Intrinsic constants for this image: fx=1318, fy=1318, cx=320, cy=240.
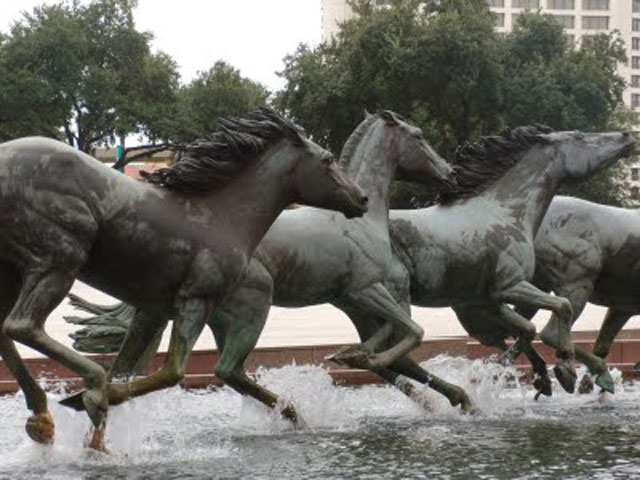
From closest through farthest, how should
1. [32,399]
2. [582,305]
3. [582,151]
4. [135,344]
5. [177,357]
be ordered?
[177,357], [32,399], [135,344], [582,151], [582,305]

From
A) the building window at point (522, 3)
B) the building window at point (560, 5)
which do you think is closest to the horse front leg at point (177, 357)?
the building window at point (522, 3)

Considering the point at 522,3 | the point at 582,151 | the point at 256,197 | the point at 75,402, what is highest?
the point at 522,3

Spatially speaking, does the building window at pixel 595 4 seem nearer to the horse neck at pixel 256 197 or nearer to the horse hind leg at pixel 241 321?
the horse hind leg at pixel 241 321

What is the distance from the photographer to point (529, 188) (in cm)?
1141

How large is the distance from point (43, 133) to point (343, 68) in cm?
1283

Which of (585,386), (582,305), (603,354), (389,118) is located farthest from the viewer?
(603,354)

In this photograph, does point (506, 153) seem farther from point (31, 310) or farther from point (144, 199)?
point (31, 310)

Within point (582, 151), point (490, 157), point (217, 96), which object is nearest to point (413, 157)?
point (490, 157)

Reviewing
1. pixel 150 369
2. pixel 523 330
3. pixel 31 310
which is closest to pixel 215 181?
pixel 31 310

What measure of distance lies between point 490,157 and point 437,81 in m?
34.4

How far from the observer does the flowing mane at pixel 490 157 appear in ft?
37.6

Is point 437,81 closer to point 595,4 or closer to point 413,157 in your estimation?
point 413,157

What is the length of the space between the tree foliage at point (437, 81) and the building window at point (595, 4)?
73353 millimetres

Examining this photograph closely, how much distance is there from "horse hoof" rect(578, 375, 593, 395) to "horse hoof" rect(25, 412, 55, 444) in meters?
6.11
